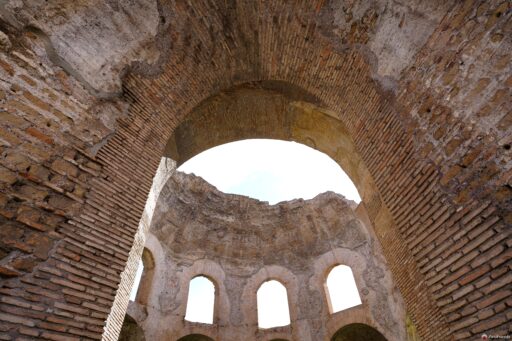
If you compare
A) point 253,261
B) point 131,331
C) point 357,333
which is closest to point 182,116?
point 131,331

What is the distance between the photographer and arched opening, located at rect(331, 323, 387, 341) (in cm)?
1044

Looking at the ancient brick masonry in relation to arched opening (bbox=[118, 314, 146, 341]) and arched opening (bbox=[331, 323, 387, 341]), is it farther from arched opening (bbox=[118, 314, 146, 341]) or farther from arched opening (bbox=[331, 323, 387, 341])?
arched opening (bbox=[118, 314, 146, 341])

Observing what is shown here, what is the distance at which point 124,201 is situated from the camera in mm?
3443

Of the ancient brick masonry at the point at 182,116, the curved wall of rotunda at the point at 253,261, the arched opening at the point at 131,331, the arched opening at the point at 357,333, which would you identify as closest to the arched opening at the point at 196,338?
the curved wall of rotunda at the point at 253,261

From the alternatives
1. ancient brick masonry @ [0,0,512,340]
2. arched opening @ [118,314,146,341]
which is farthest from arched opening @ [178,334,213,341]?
ancient brick masonry @ [0,0,512,340]

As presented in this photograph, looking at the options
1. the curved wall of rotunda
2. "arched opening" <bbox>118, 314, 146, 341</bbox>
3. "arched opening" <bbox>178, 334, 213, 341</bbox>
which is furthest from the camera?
"arched opening" <bbox>178, 334, 213, 341</bbox>

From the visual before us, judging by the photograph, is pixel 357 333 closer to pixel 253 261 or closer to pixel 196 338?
pixel 253 261

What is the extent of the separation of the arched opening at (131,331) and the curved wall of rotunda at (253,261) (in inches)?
6.4

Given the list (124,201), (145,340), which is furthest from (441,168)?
(145,340)

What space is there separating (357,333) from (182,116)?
10.0 meters

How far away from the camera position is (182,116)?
4945 millimetres

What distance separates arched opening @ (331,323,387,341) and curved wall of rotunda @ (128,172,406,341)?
252 millimetres

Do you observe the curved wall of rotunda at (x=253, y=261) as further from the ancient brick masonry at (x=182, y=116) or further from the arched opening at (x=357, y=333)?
the ancient brick masonry at (x=182, y=116)

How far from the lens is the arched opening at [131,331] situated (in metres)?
9.61
